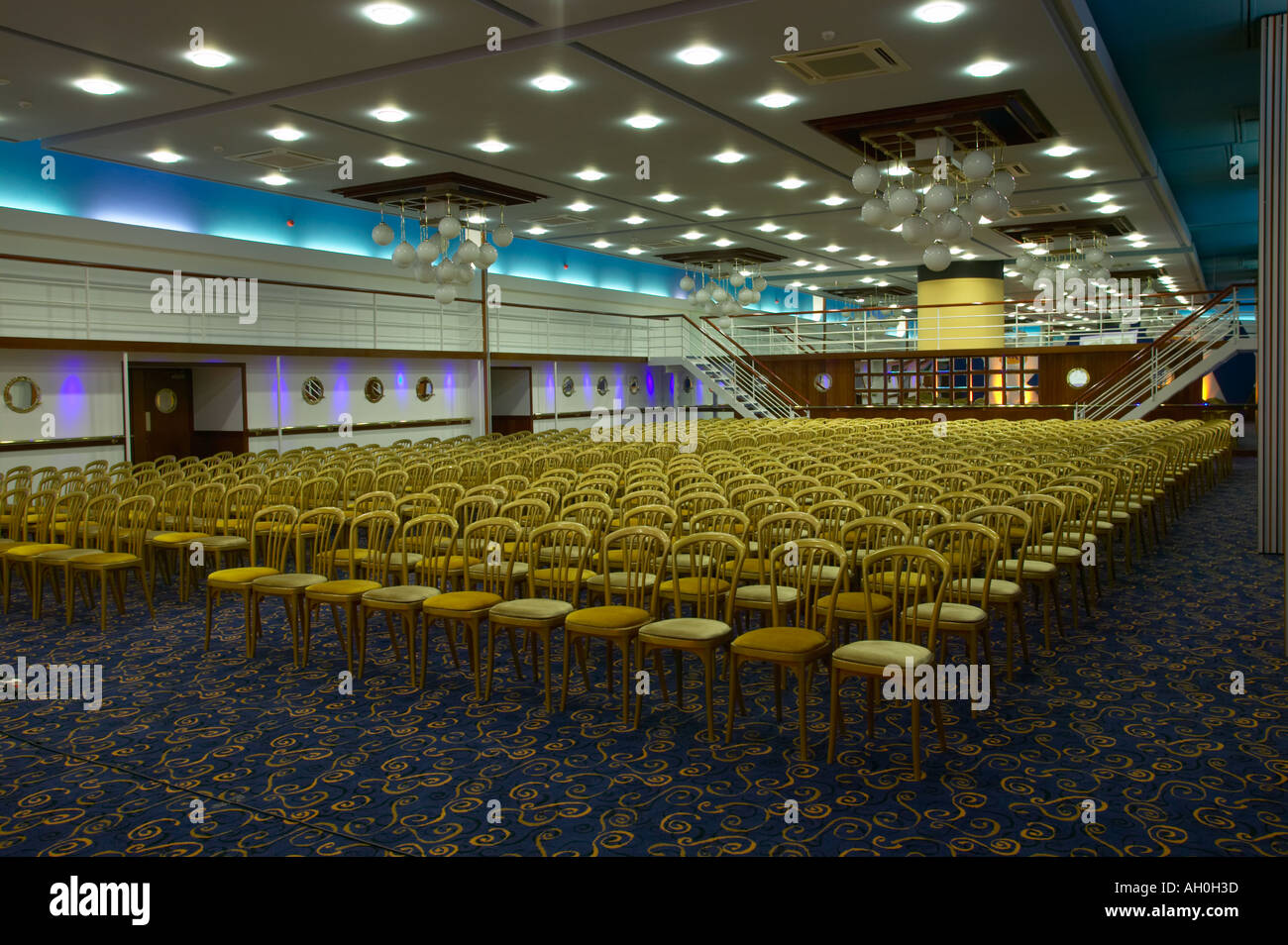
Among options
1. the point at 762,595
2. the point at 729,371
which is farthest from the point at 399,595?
the point at 729,371

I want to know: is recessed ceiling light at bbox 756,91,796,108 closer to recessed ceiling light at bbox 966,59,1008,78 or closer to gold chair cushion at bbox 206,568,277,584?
recessed ceiling light at bbox 966,59,1008,78

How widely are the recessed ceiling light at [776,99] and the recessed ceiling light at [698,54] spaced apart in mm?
1360

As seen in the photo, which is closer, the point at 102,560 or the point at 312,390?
the point at 102,560

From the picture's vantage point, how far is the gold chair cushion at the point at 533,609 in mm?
5316

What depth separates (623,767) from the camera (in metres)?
4.51

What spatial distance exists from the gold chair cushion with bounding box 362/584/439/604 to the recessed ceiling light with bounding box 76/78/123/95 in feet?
22.8

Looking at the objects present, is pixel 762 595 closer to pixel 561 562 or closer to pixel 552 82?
pixel 561 562

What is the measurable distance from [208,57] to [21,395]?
6383 mm

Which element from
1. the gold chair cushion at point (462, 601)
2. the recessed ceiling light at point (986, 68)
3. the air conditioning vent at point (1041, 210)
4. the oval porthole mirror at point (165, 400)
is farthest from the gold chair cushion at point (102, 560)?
the air conditioning vent at point (1041, 210)

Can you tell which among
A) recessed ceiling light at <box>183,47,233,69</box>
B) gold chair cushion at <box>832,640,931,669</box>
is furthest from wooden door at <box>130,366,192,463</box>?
gold chair cushion at <box>832,640,931,669</box>

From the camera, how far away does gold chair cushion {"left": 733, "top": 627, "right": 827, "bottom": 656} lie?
14.8ft

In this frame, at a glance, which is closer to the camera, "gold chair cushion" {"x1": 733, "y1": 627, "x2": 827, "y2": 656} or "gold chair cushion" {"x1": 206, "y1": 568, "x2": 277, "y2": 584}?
"gold chair cushion" {"x1": 733, "y1": 627, "x2": 827, "y2": 656}

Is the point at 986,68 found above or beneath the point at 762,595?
above
